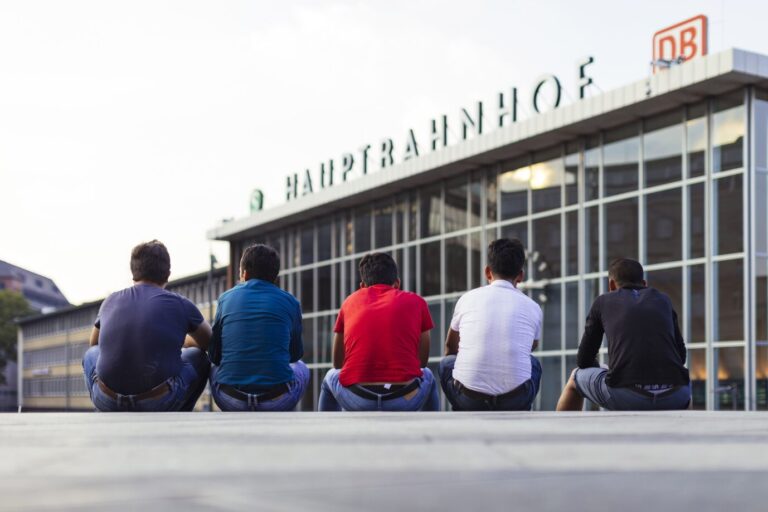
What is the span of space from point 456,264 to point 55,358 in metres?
82.3

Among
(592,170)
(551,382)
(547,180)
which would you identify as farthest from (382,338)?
(547,180)

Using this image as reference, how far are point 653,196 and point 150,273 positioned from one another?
19.4 meters

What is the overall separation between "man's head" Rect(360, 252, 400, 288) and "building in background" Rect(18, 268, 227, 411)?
82577mm

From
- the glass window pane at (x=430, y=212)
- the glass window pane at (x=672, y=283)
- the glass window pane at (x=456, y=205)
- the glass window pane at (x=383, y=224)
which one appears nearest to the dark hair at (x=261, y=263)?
the glass window pane at (x=672, y=283)

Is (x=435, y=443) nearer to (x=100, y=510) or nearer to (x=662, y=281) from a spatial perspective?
(x=100, y=510)

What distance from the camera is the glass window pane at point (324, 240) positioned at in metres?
38.7

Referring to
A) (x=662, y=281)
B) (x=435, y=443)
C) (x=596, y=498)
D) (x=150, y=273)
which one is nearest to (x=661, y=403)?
(x=150, y=273)

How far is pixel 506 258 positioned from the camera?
7840mm

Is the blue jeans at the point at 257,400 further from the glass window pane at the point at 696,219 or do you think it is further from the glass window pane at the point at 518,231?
the glass window pane at the point at 518,231

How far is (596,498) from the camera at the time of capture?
4.58ft

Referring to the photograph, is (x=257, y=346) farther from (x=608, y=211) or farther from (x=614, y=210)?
(x=608, y=211)

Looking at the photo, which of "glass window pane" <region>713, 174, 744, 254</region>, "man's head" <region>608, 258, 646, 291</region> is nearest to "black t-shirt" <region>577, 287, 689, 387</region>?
"man's head" <region>608, 258, 646, 291</region>

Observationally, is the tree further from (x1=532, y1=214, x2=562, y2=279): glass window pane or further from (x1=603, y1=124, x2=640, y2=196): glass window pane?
(x1=603, y1=124, x2=640, y2=196): glass window pane

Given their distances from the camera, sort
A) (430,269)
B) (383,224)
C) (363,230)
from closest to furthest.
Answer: (430,269) → (383,224) → (363,230)
